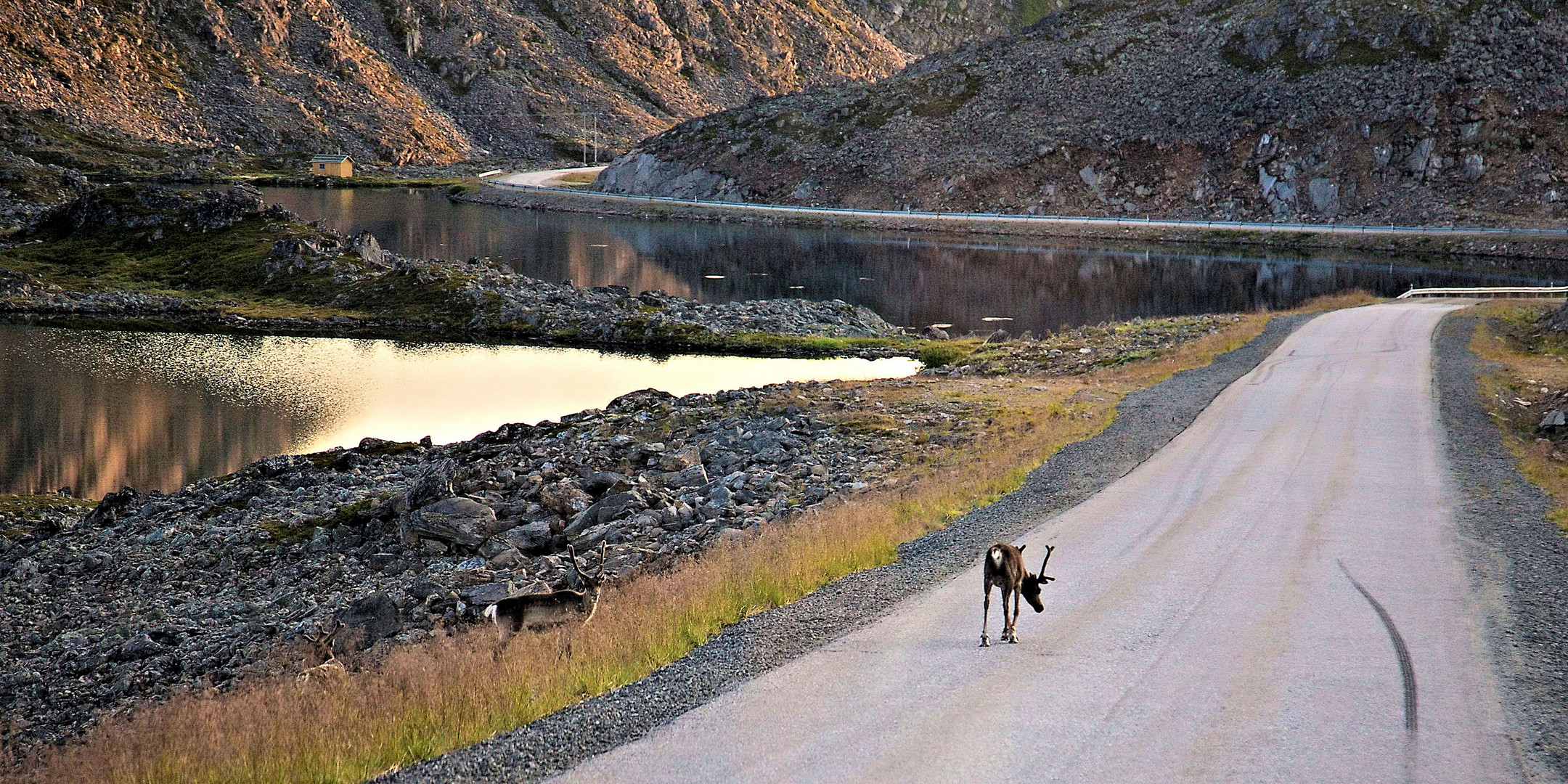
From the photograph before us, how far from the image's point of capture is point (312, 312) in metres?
66.4

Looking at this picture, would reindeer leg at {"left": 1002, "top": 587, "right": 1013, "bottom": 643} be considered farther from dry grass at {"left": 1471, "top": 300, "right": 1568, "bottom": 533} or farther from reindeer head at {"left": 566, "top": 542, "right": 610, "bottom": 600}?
dry grass at {"left": 1471, "top": 300, "right": 1568, "bottom": 533}

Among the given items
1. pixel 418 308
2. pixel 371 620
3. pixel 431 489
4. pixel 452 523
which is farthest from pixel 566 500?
pixel 418 308

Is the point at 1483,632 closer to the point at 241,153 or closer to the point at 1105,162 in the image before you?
the point at 1105,162

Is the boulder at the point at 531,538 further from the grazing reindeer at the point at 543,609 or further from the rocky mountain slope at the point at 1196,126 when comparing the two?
the rocky mountain slope at the point at 1196,126

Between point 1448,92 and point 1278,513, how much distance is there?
131788mm

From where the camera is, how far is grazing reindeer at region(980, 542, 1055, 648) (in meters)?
12.5

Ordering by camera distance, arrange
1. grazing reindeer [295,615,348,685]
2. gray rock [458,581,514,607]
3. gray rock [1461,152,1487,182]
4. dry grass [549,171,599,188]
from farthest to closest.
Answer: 1. dry grass [549,171,599,188]
2. gray rock [1461,152,1487,182]
3. gray rock [458,581,514,607]
4. grazing reindeer [295,615,348,685]

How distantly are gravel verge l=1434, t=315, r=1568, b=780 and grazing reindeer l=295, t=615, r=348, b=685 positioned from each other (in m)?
13.3

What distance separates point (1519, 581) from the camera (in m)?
15.3

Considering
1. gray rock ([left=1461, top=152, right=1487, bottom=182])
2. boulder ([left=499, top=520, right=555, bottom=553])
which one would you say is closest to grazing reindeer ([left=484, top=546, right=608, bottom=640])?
boulder ([left=499, top=520, right=555, bottom=553])

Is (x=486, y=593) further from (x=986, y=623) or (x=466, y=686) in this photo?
(x=986, y=623)

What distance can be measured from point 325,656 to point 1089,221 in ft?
393

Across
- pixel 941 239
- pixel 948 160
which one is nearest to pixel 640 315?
pixel 941 239

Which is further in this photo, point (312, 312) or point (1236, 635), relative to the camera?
point (312, 312)
